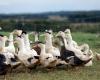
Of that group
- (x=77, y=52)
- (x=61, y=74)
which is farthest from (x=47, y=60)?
(x=77, y=52)

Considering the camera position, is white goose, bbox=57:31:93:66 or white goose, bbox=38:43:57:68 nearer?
white goose, bbox=38:43:57:68

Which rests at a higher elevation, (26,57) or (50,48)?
(50,48)

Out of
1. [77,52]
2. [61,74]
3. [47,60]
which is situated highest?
[77,52]

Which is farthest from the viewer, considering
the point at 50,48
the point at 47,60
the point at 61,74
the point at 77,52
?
the point at 50,48

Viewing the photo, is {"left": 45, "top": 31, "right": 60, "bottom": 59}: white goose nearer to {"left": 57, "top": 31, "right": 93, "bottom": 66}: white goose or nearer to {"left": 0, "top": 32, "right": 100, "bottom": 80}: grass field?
{"left": 57, "top": 31, "right": 93, "bottom": 66}: white goose

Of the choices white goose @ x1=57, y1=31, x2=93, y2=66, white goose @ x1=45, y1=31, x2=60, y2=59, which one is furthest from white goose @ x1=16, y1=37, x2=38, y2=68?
white goose @ x1=57, y1=31, x2=93, y2=66

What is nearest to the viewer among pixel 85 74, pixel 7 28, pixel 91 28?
pixel 85 74

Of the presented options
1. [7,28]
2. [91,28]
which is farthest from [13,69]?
[91,28]

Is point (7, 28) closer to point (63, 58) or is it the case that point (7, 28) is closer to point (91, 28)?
point (91, 28)

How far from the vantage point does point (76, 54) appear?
1348 centimetres

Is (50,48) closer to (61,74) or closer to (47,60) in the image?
(47,60)

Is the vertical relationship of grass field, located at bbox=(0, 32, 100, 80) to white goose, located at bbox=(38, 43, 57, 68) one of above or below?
below

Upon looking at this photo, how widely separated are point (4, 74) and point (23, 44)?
1385mm

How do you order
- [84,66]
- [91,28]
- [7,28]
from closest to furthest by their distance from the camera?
1. [84,66]
2. [7,28]
3. [91,28]
